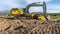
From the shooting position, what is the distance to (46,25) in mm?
14266

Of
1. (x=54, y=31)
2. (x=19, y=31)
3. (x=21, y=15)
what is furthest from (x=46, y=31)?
(x=21, y=15)

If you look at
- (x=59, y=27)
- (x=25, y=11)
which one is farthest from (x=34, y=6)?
(x=59, y=27)

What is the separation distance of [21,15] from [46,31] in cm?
714

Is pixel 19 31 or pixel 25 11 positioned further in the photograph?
pixel 25 11

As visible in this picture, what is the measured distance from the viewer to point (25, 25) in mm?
14016

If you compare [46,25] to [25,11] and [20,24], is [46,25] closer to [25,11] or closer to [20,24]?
[20,24]

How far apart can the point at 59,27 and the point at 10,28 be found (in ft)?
10.5

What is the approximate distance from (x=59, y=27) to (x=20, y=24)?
2516 mm

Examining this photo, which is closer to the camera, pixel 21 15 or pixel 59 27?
pixel 59 27

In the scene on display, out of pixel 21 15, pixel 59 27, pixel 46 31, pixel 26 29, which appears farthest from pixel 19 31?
pixel 21 15

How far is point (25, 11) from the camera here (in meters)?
21.3

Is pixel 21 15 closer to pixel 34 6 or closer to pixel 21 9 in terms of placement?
pixel 21 9

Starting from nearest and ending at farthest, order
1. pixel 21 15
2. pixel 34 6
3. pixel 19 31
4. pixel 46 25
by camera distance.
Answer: pixel 19 31 < pixel 46 25 < pixel 21 15 < pixel 34 6

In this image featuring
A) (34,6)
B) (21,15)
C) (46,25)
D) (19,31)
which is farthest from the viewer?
(34,6)
